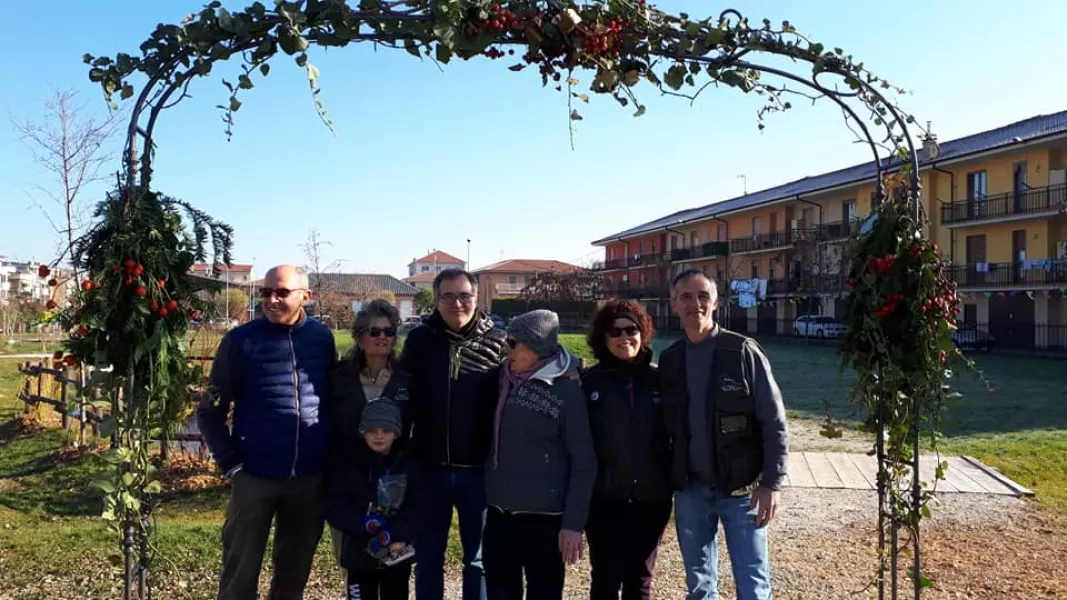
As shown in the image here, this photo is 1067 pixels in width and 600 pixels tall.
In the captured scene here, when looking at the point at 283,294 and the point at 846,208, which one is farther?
the point at 846,208

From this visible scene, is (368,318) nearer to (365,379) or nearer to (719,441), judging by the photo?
(365,379)

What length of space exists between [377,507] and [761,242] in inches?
1615

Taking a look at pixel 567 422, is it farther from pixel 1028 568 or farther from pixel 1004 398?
pixel 1004 398

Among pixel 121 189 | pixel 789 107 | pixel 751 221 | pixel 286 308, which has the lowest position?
pixel 286 308

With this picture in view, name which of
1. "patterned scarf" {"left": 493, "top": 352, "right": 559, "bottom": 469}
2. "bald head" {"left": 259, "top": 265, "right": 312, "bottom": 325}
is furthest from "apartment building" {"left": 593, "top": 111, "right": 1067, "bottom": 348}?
"bald head" {"left": 259, "top": 265, "right": 312, "bottom": 325}

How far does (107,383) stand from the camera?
3.21m

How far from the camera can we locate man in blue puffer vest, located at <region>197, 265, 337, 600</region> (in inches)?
133

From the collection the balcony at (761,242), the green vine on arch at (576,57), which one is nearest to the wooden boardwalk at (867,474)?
the green vine on arch at (576,57)

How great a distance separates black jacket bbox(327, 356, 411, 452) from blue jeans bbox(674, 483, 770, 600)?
1339 millimetres

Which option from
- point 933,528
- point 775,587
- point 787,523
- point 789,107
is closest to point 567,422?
point 789,107

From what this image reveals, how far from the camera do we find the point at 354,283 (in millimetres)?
41188

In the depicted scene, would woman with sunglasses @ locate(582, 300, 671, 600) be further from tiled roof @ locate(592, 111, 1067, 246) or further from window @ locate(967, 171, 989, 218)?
window @ locate(967, 171, 989, 218)

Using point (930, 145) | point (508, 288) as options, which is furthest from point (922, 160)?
point (508, 288)

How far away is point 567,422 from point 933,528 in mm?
4767
